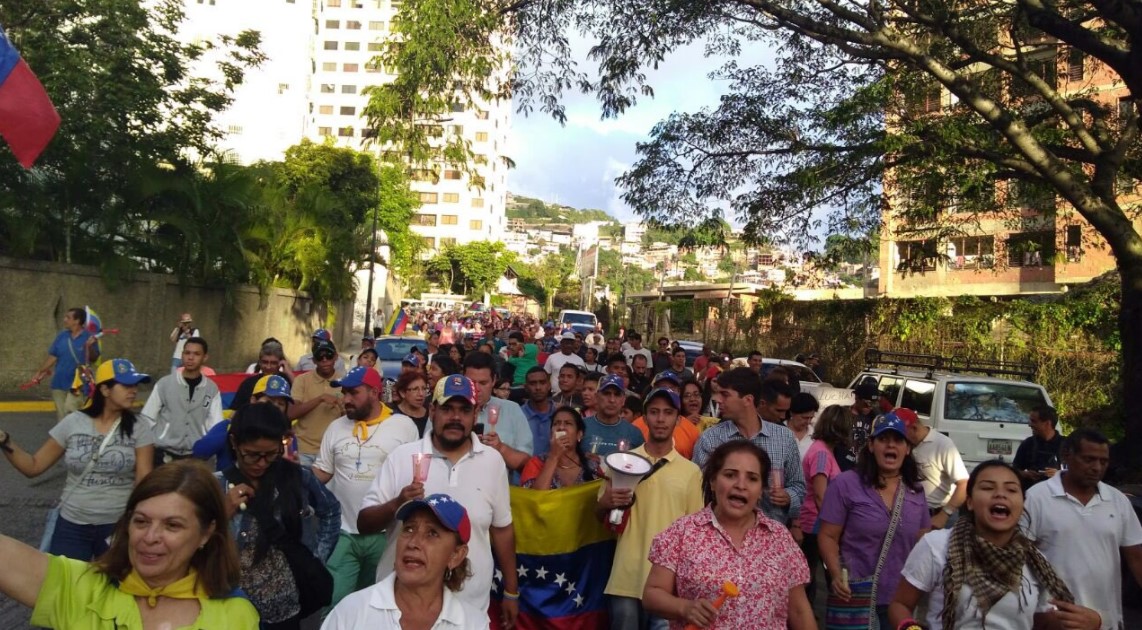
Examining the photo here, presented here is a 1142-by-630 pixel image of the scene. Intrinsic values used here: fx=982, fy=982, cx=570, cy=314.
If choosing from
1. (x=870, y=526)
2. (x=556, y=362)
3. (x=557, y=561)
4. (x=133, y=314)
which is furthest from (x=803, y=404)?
(x=133, y=314)

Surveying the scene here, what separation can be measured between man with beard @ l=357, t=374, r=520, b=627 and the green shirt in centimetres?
171

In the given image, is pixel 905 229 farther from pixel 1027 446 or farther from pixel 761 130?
pixel 1027 446

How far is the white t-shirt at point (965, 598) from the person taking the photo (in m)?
3.81

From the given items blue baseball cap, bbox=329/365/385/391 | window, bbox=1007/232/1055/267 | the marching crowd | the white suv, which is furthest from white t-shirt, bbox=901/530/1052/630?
window, bbox=1007/232/1055/267

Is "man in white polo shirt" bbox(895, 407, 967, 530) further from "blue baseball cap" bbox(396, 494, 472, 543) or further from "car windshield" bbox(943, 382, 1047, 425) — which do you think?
"car windshield" bbox(943, 382, 1047, 425)

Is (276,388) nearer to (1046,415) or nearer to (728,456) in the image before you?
(728,456)

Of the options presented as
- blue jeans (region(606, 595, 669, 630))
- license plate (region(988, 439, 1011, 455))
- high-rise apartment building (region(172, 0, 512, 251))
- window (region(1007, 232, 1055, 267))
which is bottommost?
blue jeans (region(606, 595, 669, 630))

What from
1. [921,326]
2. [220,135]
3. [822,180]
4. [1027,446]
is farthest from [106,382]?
[921,326]

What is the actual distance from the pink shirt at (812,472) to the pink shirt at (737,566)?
107 inches

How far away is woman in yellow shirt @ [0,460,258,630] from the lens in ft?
8.99

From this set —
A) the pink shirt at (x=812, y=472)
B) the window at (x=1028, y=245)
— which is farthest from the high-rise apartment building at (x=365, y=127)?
the pink shirt at (x=812, y=472)

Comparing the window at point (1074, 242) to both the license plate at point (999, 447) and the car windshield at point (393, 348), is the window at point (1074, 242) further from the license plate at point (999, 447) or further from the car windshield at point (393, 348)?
the car windshield at point (393, 348)

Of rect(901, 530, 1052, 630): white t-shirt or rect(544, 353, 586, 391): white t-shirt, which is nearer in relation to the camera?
rect(901, 530, 1052, 630): white t-shirt

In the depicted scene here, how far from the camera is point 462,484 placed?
15.4 feet
